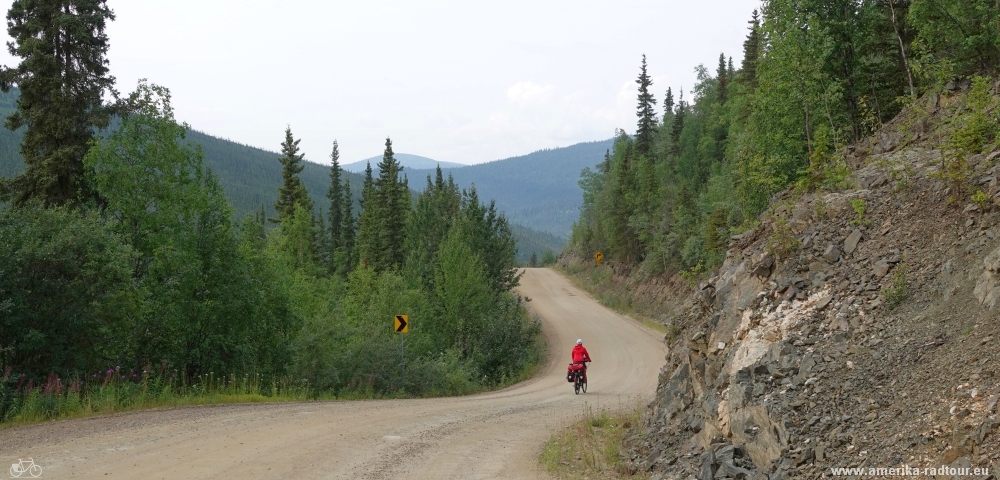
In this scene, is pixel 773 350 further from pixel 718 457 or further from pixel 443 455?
pixel 443 455

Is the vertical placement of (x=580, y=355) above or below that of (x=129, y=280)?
below

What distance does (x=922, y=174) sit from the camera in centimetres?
1171

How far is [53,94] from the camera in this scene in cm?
2069

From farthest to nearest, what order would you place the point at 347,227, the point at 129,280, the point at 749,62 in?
the point at 347,227
the point at 749,62
the point at 129,280

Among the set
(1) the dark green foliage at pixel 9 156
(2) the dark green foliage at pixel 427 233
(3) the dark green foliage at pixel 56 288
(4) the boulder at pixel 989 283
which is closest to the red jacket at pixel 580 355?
(3) the dark green foliage at pixel 56 288

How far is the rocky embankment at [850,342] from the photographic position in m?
→ 6.84

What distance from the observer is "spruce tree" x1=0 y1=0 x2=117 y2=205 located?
67.9 feet

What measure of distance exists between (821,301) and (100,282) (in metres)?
14.9

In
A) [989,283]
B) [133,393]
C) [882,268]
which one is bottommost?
[133,393]

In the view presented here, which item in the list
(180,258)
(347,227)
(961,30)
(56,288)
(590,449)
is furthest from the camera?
(347,227)

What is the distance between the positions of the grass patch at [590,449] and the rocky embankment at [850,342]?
418 millimetres

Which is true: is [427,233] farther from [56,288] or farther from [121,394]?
[56,288]

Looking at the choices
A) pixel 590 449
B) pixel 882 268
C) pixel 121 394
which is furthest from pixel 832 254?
pixel 121 394

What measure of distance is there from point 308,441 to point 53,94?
51.6 ft
